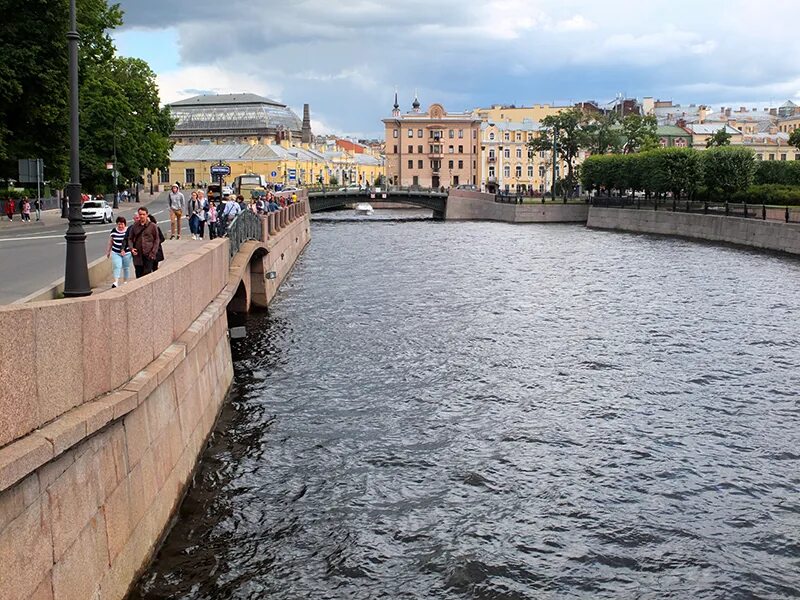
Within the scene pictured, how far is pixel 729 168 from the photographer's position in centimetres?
6638

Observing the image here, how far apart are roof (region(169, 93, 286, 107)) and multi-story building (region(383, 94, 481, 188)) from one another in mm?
37995

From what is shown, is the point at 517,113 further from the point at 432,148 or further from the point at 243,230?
the point at 243,230

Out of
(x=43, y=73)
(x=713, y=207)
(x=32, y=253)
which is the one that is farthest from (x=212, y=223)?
(x=713, y=207)

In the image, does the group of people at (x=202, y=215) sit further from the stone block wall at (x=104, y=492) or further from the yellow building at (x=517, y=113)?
the yellow building at (x=517, y=113)

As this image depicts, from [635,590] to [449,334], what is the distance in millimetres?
15240

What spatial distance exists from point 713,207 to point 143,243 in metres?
49.6

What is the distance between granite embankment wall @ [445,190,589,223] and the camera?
86.6 meters

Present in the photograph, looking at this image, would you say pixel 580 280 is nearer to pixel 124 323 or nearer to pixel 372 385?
pixel 372 385

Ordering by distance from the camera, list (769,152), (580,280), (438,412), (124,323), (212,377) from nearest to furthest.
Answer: (124,323) → (212,377) → (438,412) → (580,280) → (769,152)

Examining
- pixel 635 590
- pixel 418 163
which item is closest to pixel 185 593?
pixel 635 590

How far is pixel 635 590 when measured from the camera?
9984mm

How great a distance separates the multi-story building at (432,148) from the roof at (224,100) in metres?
38.0

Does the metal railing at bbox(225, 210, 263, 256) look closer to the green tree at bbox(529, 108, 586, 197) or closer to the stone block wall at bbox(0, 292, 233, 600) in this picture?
the stone block wall at bbox(0, 292, 233, 600)

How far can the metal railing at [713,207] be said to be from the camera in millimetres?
49062
